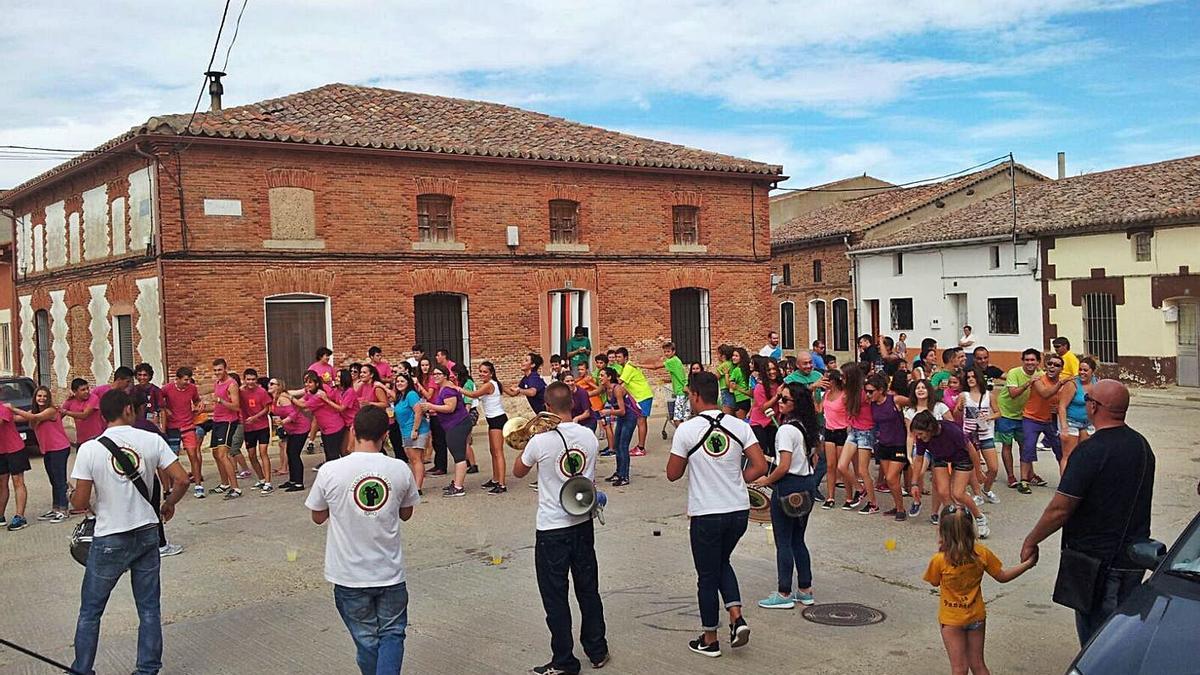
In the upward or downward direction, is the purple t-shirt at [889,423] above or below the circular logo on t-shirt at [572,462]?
below

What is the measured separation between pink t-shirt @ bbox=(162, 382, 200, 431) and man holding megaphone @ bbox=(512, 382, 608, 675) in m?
7.89

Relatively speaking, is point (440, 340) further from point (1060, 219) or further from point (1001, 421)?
point (1060, 219)

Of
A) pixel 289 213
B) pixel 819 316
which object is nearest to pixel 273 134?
pixel 289 213

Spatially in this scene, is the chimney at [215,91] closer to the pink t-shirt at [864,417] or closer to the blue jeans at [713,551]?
the pink t-shirt at [864,417]

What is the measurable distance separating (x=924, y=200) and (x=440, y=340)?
20644 mm

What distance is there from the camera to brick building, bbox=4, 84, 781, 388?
18.6m

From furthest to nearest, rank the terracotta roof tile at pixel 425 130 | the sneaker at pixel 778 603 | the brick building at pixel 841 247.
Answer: the brick building at pixel 841 247 → the terracotta roof tile at pixel 425 130 → the sneaker at pixel 778 603

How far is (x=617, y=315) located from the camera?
23.4 metres

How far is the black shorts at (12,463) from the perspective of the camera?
436 inches

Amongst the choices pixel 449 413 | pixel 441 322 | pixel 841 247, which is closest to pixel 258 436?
pixel 449 413

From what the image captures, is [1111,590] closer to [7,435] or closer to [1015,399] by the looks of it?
[1015,399]

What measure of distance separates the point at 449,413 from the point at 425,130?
10.8 m

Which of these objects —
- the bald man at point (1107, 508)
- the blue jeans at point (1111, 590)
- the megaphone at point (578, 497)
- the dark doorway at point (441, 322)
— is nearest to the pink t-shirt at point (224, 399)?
the dark doorway at point (441, 322)

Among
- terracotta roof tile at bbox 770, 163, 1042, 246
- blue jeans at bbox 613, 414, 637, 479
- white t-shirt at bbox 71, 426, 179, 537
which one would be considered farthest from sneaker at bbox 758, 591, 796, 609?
terracotta roof tile at bbox 770, 163, 1042, 246
